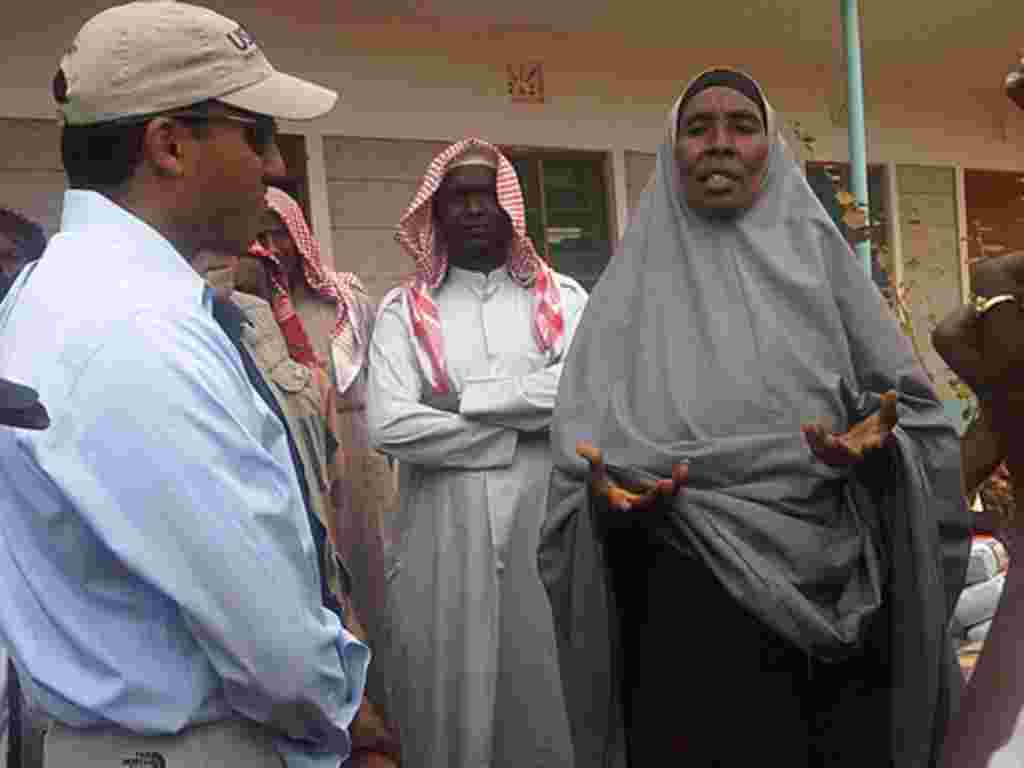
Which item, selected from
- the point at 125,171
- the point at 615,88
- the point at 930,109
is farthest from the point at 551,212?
the point at 125,171

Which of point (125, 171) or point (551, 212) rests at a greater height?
point (551, 212)

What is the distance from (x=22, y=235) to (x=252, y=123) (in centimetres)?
175

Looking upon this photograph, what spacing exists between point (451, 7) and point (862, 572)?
528 cm

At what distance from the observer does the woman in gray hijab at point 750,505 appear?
7.30ft

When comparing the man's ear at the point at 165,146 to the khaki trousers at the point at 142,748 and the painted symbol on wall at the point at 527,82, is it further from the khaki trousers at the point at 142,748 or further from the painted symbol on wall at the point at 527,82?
the painted symbol on wall at the point at 527,82

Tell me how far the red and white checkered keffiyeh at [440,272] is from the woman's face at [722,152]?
91 cm

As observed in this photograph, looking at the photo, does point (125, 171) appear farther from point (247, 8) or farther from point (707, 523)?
point (247, 8)

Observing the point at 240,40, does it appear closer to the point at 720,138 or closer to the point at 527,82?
the point at 720,138

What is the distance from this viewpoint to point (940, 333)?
1033 millimetres

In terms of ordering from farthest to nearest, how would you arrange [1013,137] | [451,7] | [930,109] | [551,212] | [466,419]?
1. [1013,137]
2. [930,109]
3. [551,212]
4. [451,7]
5. [466,419]

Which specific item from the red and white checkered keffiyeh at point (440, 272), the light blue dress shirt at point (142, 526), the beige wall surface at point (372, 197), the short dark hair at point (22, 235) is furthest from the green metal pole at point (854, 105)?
the light blue dress shirt at point (142, 526)

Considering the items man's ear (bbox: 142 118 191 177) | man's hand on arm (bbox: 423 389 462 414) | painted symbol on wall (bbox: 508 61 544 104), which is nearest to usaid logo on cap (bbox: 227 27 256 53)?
man's ear (bbox: 142 118 191 177)

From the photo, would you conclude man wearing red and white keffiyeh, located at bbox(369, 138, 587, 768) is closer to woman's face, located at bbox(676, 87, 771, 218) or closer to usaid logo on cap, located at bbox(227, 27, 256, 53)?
woman's face, located at bbox(676, 87, 771, 218)

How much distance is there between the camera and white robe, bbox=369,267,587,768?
3225mm
